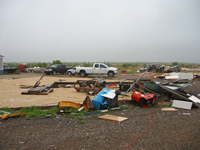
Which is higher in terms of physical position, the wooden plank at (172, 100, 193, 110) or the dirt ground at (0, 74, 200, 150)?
the wooden plank at (172, 100, 193, 110)

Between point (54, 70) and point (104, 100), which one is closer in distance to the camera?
point (104, 100)

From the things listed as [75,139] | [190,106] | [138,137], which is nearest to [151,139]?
[138,137]

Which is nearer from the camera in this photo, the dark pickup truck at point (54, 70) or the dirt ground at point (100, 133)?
the dirt ground at point (100, 133)

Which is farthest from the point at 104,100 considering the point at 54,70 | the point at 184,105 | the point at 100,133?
the point at 54,70

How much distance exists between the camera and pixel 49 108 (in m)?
6.77

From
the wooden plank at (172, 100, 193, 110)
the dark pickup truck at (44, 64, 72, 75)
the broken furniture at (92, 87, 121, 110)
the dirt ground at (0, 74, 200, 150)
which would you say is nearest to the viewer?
the dirt ground at (0, 74, 200, 150)

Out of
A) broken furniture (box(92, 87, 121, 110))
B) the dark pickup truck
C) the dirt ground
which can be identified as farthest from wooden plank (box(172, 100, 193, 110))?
the dark pickup truck

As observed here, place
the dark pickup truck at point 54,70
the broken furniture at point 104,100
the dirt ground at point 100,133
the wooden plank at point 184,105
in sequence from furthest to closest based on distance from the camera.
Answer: the dark pickup truck at point 54,70, the wooden plank at point 184,105, the broken furniture at point 104,100, the dirt ground at point 100,133

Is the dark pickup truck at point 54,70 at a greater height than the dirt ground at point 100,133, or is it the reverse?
the dark pickup truck at point 54,70

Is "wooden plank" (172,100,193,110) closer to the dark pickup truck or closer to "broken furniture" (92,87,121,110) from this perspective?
"broken furniture" (92,87,121,110)

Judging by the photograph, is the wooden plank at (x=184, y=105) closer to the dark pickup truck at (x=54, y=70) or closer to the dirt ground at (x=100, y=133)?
the dirt ground at (x=100, y=133)

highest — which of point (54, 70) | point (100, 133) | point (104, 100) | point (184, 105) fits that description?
point (54, 70)

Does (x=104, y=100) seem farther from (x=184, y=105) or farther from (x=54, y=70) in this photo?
(x=54, y=70)

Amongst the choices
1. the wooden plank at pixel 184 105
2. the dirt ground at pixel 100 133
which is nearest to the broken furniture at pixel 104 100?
the dirt ground at pixel 100 133
